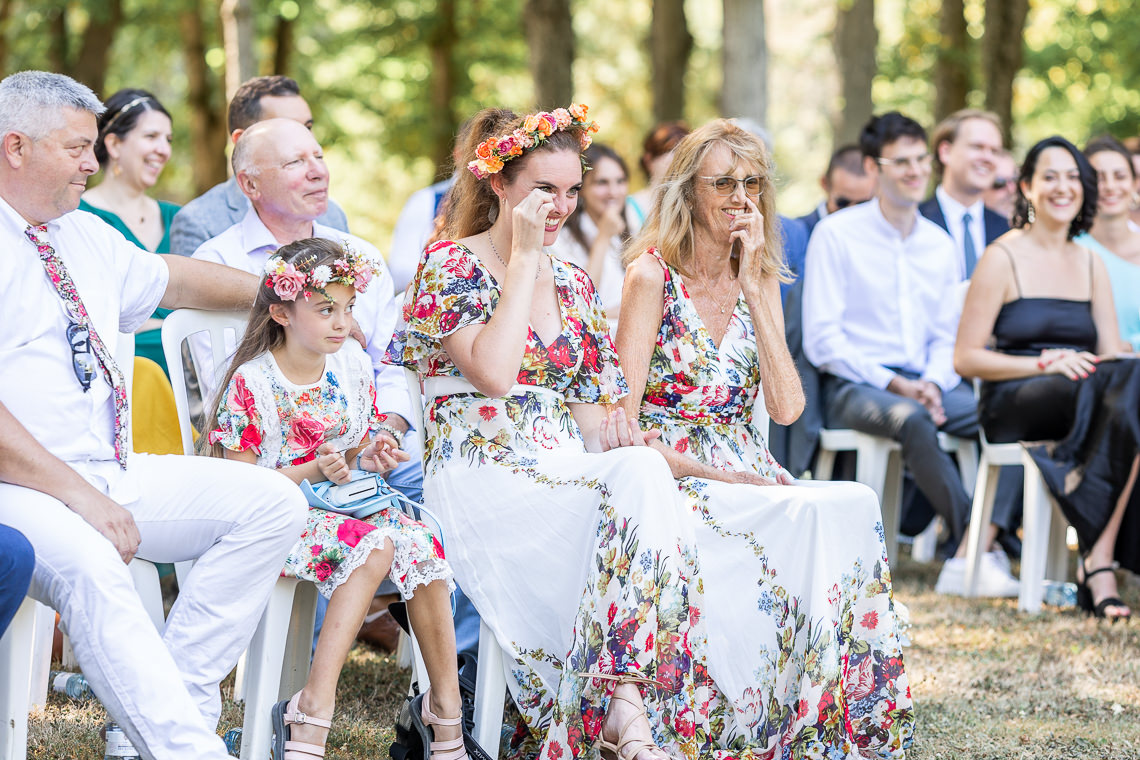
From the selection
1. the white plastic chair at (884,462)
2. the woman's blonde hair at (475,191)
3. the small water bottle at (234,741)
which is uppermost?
the woman's blonde hair at (475,191)

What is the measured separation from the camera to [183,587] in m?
2.97

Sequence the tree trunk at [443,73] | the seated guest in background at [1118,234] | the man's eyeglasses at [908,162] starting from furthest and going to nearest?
the tree trunk at [443,73] → the man's eyeglasses at [908,162] → the seated guest in background at [1118,234]

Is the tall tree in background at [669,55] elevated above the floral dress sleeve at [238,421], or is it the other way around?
the tall tree in background at [669,55]

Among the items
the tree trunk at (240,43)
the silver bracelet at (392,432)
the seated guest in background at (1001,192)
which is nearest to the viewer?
the silver bracelet at (392,432)

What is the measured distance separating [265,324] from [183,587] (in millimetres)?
710

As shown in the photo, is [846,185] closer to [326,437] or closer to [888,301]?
[888,301]

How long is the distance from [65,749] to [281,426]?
95 centimetres

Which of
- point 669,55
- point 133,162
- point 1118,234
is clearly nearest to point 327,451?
point 133,162

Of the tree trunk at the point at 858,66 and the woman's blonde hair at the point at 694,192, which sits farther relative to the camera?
the tree trunk at the point at 858,66

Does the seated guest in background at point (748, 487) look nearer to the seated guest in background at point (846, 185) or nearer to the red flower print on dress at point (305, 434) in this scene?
the red flower print on dress at point (305, 434)

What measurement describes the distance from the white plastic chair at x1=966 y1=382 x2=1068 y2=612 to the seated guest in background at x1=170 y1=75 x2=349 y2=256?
9.08 feet

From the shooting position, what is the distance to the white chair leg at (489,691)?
3.14 metres

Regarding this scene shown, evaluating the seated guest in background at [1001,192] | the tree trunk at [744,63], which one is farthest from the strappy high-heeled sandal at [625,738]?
the tree trunk at [744,63]

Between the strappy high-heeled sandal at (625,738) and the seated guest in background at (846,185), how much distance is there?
4.50 metres
